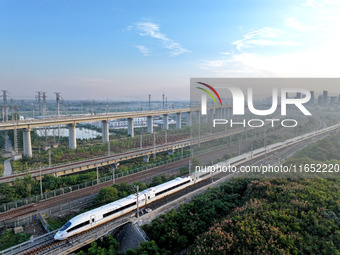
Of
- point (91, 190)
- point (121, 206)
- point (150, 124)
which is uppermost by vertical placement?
point (150, 124)

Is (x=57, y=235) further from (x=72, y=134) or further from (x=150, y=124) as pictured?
(x=150, y=124)

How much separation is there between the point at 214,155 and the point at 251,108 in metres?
10.2

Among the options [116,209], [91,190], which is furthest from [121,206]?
[91,190]

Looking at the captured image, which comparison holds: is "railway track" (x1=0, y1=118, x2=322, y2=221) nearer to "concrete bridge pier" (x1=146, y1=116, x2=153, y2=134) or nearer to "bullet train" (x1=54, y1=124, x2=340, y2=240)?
"bullet train" (x1=54, y1=124, x2=340, y2=240)

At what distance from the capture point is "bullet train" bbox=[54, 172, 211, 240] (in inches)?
403

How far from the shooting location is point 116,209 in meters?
12.2

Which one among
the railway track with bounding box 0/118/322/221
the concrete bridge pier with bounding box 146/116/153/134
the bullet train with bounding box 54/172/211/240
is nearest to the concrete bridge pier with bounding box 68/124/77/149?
the railway track with bounding box 0/118/322/221

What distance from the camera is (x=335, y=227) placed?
8.30 metres

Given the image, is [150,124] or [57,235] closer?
[57,235]

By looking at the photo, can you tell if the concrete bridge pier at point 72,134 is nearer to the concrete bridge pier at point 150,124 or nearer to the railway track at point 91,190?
the railway track at point 91,190

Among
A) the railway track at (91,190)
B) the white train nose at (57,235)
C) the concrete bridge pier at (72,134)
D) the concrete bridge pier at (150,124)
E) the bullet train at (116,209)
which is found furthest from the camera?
the concrete bridge pier at (150,124)

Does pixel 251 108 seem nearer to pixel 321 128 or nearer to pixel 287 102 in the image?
pixel 287 102

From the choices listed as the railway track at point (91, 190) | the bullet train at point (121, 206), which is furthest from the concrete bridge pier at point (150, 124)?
the bullet train at point (121, 206)

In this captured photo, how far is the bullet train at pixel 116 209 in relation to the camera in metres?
10.2
